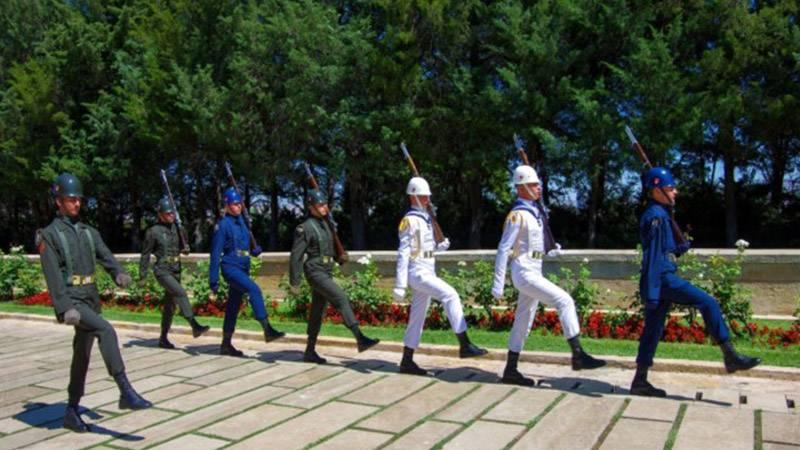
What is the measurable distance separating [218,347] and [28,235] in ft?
111

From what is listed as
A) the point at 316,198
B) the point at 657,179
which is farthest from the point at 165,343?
the point at 657,179

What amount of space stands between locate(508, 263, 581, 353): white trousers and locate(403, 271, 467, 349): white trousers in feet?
2.17

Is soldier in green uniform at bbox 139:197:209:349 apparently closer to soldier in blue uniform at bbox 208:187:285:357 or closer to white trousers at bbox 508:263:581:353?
soldier in blue uniform at bbox 208:187:285:357

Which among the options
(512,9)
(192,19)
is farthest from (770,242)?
(192,19)

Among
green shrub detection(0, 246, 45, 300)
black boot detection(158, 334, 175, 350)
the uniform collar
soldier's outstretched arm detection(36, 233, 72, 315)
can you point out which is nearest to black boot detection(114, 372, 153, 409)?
soldier's outstretched arm detection(36, 233, 72, 315)

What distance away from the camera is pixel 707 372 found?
686cm

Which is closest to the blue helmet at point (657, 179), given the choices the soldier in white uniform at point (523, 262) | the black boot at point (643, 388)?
the soldier in white uniform at point (523, 262)

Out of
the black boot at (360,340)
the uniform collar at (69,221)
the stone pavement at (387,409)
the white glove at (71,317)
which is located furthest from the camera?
the black boot at (360,340)

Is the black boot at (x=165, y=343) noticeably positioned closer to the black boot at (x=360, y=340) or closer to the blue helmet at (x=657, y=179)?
the black boot at (x=360, y=340)

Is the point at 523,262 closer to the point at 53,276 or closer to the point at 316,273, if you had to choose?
the point at 316,273

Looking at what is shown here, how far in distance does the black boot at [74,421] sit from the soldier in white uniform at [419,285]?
3.15 m

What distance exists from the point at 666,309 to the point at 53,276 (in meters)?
5.45

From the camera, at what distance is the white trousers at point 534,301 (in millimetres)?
6316

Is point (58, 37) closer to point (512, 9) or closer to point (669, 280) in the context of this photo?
point (512, 9)
